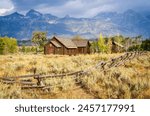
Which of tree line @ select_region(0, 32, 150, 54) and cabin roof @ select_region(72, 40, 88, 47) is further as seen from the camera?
cabin roof @ select_region(72, 40, 88, 47)

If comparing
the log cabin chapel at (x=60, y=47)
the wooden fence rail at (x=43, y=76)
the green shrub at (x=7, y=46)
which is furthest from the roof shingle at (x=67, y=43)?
the wooden fence rail at (x=43, y=76)

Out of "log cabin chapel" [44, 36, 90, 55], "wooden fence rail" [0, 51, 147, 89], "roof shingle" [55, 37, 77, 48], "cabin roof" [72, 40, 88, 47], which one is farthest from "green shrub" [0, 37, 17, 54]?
"wooden fence rail" [0, 51, 147, 89]

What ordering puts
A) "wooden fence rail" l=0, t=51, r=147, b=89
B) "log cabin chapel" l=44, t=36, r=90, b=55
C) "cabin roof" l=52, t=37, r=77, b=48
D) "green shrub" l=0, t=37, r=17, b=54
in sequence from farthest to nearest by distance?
"green shrub" l=0, t=37, r=17, b=54 < "cabin roof" l=52, t=37, r=77, b=48 < "log cabin chapel" l=44, t=36, r=90, b=55 < "wooden fence rail" l=0, t=51, r=147, b=89

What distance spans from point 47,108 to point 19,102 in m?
0.60

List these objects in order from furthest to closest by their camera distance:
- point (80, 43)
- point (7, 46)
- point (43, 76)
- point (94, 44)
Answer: point (94, 44)
point (7, 46)
point (80, 43)
point (43, 76)

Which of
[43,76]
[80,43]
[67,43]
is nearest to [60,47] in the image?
[67,43]

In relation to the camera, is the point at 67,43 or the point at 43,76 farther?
the point at 67,43

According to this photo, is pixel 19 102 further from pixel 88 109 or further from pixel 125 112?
pixel 125 112

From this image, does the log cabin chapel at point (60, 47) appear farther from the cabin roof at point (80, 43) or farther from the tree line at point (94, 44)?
the tree line at point (94, 44)

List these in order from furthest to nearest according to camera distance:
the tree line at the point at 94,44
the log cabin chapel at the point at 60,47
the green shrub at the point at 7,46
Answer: the green shrub at the point at 7,46, the tree line at the point at 94,44, the log cabin chapel at the point at 60,47

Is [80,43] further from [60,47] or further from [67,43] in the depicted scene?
[60,47]

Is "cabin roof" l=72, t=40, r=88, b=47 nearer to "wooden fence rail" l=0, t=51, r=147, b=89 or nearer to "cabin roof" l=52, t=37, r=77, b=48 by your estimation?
"cabin roof" l=52, t=37, r=77, b=48

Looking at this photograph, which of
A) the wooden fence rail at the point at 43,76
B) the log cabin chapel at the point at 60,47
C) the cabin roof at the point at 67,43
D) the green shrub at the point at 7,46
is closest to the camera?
the wooden fence rail at the point at 43,76

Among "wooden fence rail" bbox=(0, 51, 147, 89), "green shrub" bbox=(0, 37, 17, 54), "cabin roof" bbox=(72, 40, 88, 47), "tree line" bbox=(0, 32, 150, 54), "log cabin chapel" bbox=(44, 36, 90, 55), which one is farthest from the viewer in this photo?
"green shrub" bbox=(0, 37, 17, 54)
